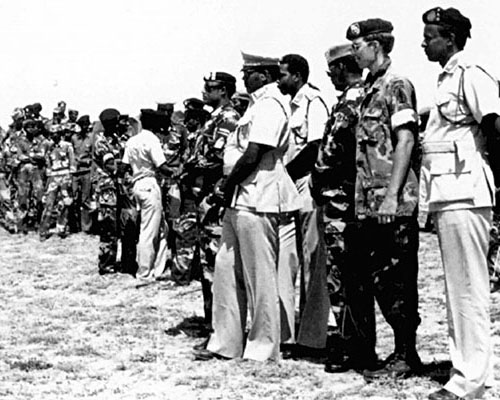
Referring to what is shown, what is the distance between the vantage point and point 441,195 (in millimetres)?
4895

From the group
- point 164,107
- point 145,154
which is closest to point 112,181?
point 145,154

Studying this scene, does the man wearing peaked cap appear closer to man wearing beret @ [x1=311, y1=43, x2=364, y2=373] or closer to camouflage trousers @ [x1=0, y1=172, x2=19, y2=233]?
man wearing beret @ [x1=311, y1=43, x2=364, y2=373]

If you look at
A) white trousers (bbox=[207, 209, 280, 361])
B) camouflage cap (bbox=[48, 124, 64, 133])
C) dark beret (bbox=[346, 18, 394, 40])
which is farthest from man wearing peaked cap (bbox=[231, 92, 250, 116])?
camouflage cap (bbox=[48, 124, 64, 133])

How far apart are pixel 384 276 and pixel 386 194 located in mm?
576

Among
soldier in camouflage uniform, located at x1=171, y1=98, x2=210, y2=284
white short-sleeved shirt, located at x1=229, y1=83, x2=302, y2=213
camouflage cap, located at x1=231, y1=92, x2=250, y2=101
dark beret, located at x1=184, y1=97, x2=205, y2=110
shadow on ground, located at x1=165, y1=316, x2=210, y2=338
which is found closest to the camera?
white short-sleeved shirt, located at x1=229, y1=83, x2=302, y2=213

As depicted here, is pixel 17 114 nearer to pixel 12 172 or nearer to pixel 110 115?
pixel 12 172

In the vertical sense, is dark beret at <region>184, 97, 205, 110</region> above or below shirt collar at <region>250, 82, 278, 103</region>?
above

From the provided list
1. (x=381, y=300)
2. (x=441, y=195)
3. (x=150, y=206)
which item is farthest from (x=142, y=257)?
(x=441, y=195)

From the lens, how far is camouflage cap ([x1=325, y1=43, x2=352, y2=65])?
237 inches

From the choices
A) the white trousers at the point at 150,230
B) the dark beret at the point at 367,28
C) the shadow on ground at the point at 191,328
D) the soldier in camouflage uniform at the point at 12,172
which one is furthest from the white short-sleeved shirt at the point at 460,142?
the soldier in camouflage uniform at the point at 12,172

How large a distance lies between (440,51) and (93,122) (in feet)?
44.8

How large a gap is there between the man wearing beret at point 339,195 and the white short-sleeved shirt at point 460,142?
85 cm

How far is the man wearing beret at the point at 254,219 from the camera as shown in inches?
235

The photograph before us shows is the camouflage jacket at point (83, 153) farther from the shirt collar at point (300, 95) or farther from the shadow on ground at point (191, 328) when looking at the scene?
the shirt collar at point (300, 95)
